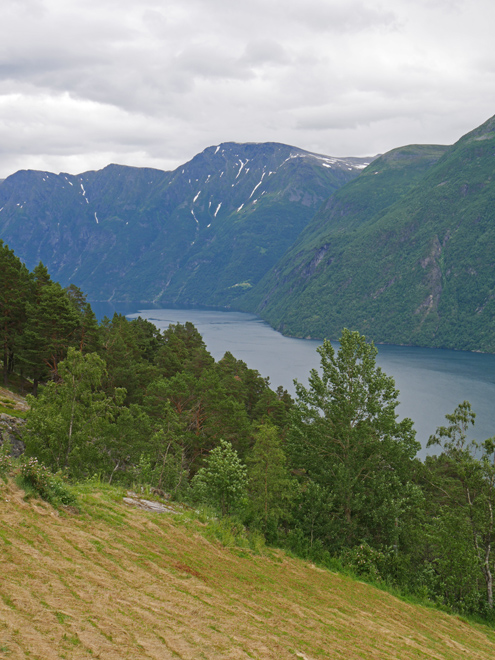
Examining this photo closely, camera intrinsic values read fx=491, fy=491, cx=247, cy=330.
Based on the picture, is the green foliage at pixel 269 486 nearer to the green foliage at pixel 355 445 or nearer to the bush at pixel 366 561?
the green foliage at pixel 355 445

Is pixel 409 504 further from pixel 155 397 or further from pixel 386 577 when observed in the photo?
pixel 155 397

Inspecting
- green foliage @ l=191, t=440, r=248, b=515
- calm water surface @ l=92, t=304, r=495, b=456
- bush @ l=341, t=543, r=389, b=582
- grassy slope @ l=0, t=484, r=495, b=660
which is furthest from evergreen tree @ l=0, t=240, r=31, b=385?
calm water surface @ l=92, t=304, r=495, b=456

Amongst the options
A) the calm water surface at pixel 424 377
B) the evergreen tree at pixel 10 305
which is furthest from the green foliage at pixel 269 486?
the calm water surface at pixel 424 377

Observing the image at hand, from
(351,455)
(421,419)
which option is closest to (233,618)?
(351,455)

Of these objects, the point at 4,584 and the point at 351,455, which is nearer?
the point at 4,584

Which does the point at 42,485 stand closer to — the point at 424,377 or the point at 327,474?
the point at 327,474

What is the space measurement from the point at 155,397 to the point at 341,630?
109ft

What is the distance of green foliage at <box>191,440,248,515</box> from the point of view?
70.5ft

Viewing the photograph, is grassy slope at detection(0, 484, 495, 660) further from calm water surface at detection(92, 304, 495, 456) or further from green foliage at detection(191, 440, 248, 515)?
calm water surface at detection(92, 304, 495, 456)

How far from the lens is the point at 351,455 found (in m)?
26.3

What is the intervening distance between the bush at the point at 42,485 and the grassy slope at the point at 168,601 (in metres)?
0.46

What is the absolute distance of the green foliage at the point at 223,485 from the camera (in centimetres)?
2148

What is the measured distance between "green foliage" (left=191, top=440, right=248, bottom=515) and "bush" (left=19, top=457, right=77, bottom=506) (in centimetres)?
717

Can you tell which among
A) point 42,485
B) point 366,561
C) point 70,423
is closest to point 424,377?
point 366,561
